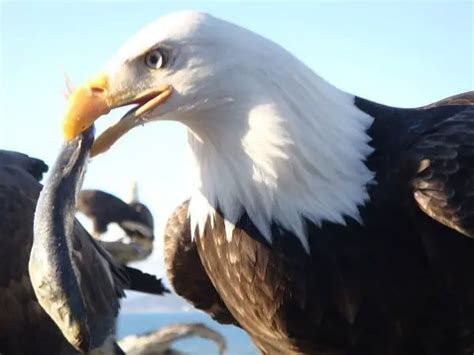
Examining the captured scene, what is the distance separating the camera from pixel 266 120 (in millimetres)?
3830

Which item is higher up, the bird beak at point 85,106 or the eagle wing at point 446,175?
the bird beak at point 85,106

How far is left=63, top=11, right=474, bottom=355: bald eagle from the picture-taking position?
3791 millimetres

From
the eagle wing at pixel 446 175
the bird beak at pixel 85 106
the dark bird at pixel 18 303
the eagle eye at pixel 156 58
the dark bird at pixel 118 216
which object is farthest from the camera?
the dark bird at pixel 118 216

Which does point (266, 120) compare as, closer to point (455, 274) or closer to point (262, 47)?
point (262, 47)

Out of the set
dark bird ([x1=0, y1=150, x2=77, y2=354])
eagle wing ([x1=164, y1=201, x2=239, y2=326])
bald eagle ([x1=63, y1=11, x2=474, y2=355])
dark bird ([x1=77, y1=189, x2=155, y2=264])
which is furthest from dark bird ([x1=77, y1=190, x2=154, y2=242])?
bald eagle ([x1=63, y1=11, x2=474, y2=355])

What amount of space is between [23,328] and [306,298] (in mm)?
2352

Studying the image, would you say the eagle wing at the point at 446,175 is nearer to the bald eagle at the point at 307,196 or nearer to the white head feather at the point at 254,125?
the bald eagle at the point at 307,196

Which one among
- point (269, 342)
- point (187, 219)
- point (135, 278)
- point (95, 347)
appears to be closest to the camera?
point (269, 342)

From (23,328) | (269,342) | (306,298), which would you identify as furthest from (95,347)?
(306,298)

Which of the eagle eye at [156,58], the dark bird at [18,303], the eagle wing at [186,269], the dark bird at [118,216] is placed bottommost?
the dark bird at [118,216]

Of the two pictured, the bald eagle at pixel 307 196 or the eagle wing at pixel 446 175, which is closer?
the bald eagle at pixel 307 196

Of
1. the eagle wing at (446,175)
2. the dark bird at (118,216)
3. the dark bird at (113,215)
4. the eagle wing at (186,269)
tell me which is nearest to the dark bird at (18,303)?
the eagle wing at (186,269)

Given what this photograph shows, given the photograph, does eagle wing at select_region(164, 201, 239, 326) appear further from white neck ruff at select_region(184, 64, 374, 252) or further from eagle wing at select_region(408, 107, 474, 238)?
eagle wing at select_region(408, 107, 474, 238)

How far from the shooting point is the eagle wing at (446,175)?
156 inches
